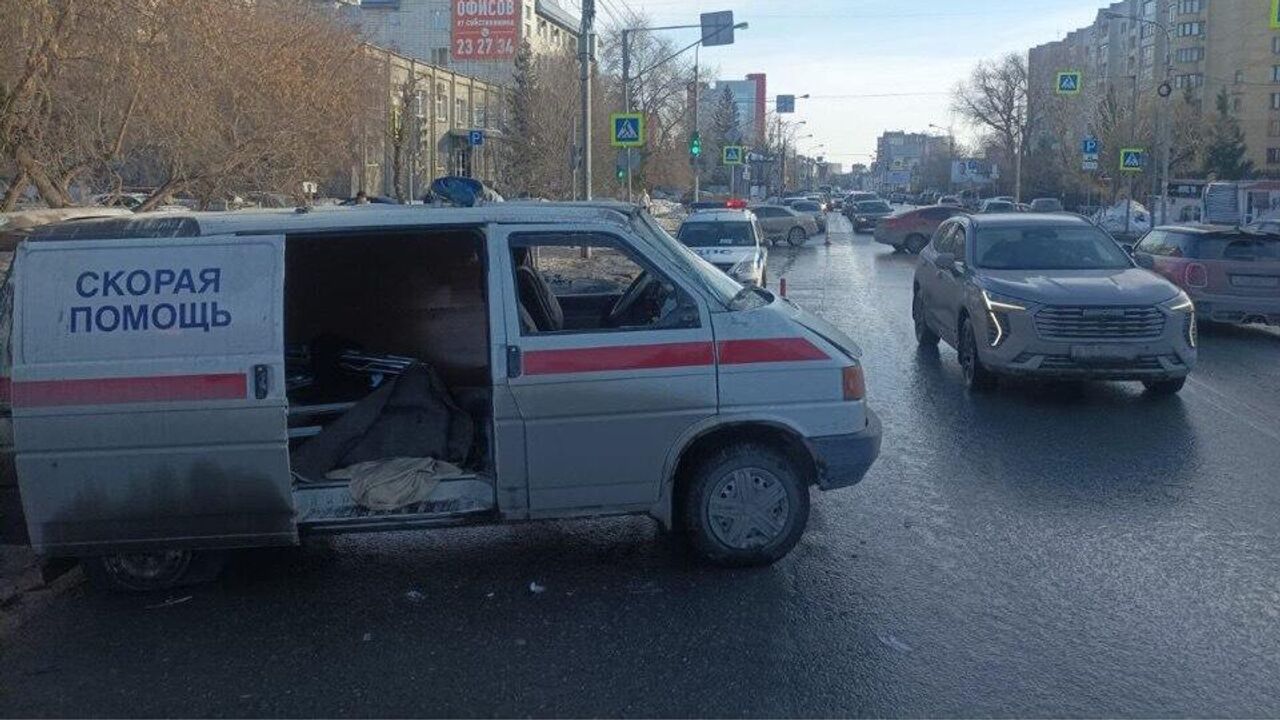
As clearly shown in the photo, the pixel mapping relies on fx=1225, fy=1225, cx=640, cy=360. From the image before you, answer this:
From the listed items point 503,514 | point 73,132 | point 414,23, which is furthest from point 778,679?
point 414,23

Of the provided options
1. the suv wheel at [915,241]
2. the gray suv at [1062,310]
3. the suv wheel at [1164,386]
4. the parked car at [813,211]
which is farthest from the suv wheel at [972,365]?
the parked car at [813,211]

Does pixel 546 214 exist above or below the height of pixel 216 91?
below

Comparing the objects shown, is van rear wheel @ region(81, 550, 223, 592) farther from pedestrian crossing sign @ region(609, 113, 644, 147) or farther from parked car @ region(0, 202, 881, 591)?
pedestrian crossing sign @ region(609, 113, 644, 147)

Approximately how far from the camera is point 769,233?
147ft

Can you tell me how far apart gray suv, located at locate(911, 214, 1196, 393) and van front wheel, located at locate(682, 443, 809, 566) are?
5.57m

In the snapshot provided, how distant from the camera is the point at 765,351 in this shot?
639 cm

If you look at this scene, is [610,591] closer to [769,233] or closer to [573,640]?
[573,640]

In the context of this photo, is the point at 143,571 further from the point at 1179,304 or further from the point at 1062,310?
the point at 1179,304

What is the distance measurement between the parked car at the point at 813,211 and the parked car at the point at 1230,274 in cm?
2902

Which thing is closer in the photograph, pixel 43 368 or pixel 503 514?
pixel 43 368

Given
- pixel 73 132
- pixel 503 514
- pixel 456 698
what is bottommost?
pixel 456 698

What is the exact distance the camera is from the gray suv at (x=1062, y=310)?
11203 millimetres

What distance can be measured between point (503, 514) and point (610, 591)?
0.69 m

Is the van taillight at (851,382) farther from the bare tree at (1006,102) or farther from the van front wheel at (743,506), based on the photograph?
the bare tree at (1006,102)
